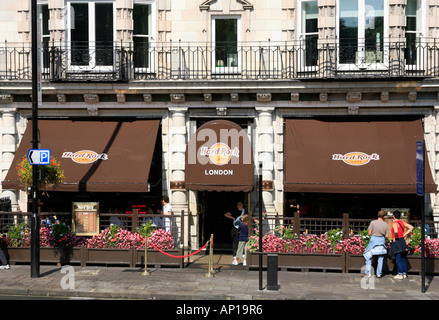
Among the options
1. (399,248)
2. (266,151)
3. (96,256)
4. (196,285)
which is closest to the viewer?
(196,285)

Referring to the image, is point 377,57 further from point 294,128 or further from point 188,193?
point 188,193

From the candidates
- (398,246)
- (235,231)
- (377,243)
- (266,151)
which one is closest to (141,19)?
(266,151)

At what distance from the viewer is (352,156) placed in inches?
743

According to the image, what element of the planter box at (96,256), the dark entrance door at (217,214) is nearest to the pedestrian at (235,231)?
the dark entrance door at (217,214)

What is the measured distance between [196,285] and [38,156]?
16.7ft

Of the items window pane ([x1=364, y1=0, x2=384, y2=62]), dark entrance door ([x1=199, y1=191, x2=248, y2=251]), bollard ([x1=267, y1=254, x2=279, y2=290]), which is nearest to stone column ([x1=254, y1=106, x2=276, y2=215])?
dark entrance door ([x1=199, y1=191, x2=248, y2=251])

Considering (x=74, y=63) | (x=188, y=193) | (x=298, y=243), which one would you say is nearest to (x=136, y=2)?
(x=74, y=63)

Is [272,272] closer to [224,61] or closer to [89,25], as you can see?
[224,61]

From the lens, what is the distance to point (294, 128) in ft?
64.2

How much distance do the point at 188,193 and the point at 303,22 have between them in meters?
6.46

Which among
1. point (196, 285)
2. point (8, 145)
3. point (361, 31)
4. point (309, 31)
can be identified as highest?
point (309, 31)

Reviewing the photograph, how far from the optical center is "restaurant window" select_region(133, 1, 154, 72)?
20.0 m
